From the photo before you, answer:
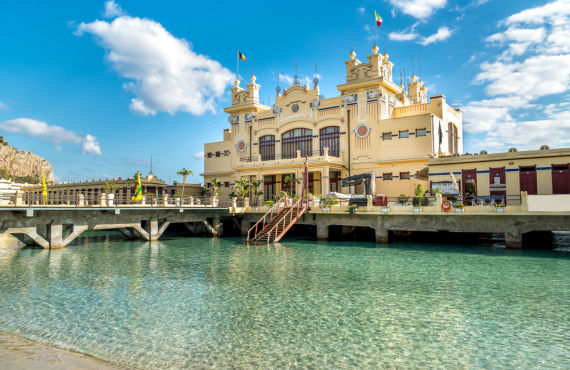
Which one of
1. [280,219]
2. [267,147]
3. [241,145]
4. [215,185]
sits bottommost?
[280,219]

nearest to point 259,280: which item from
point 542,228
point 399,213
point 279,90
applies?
point 399,213

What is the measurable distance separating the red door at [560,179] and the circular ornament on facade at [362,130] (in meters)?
17.6

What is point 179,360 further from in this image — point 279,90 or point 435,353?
point 279,90

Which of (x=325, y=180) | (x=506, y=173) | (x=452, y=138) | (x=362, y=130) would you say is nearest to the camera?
(x=506, y=173)

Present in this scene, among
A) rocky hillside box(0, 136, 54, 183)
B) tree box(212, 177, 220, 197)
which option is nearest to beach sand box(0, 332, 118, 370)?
tree box(212, 177, 220, 197)

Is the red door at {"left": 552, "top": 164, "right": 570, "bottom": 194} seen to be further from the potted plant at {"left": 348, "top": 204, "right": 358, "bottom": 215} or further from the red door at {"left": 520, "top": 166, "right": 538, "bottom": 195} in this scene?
the potted plant at {"left": 348, "top": 204, "right": 358, "bottom": 215}

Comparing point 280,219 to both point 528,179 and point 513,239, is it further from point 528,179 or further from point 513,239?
point 528,179

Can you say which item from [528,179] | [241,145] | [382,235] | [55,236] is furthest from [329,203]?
[241,145]

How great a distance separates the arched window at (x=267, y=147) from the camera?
1889 inches

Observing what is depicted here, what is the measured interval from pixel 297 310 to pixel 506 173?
2417 centimetres

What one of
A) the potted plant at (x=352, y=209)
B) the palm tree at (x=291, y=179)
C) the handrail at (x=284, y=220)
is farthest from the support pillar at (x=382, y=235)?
the palm tree at (x=291, y=179)

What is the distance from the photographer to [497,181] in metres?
29.4

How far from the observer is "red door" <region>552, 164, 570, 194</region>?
27156 millimetres

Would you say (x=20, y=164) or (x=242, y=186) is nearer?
(x=242, y=186)
